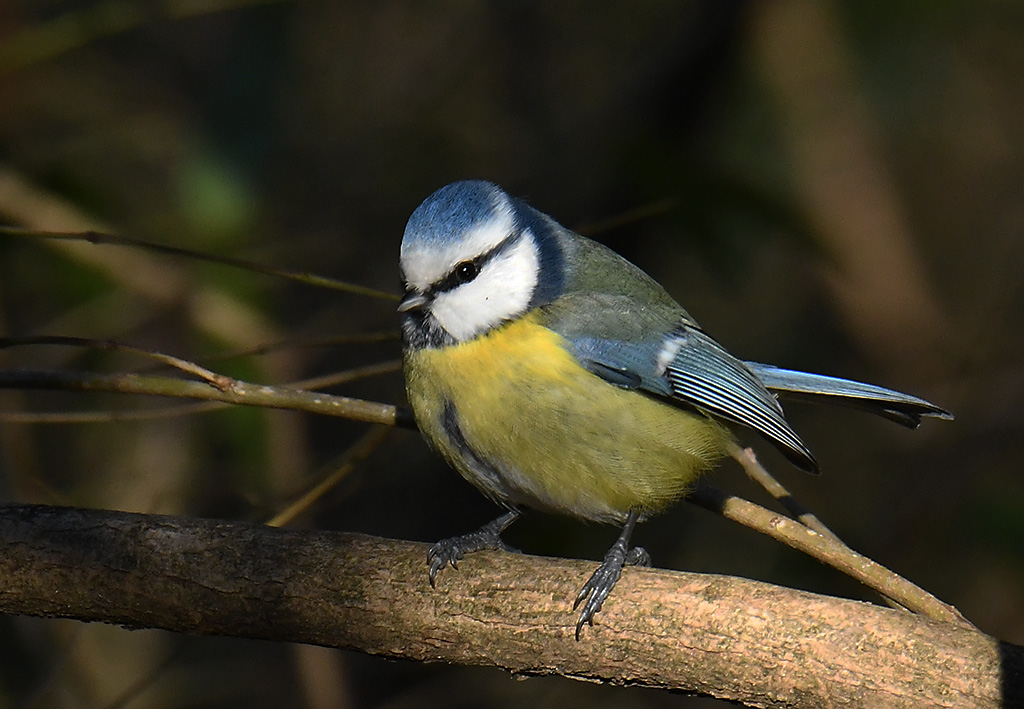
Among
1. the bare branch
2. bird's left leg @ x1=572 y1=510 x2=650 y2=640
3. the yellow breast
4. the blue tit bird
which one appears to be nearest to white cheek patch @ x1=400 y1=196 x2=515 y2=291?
the blue tit bird

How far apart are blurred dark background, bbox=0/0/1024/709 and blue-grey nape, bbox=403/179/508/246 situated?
1.12ft

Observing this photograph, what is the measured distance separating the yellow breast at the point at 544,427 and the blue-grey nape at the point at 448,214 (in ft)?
0.70

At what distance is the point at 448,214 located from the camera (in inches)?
82.7

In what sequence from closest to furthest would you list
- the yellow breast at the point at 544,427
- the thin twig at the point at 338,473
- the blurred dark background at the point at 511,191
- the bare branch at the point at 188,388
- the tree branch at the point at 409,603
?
the tree branch at the point at 409,603 → the bare branch at the point at 188,388 → the yellow breast at the point at 544,427 → the thin twig at the point at 338,473 → the blurred dark background at the point at 511,191

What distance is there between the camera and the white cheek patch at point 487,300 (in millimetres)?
2092

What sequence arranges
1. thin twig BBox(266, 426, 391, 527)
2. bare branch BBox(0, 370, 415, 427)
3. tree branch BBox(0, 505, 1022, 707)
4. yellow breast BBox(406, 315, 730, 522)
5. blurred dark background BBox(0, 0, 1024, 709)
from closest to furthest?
tree branch BBox(0, 505, 1022, 707)
bare branch BBox(0, 370, 415, 427)
yellow breast BBox(406, 315, 730, 522)
thin twig BBox(266, 426, 391, 527)
blurred dark background BBox(0, 0, 1024, 709)

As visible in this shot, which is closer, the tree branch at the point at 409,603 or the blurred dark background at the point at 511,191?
the tree branch at the point at 409,603

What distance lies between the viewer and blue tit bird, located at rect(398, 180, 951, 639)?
203cm

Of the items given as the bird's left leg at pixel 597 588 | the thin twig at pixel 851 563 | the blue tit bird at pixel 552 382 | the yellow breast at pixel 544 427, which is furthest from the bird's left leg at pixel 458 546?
the thin twig at pixel 851 563

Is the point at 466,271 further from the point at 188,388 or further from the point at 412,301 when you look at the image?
the point at 188,388

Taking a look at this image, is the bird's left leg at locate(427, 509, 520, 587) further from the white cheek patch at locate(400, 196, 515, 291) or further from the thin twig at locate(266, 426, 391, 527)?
the white cheek patch at locate(400, 196, 515, 291)

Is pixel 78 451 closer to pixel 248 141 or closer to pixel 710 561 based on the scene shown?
pixel 248 141

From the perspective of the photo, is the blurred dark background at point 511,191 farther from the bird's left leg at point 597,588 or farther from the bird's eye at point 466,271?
the bird's left leg at point 597,588

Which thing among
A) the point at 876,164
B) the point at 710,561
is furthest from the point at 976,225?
the point at 710,561
